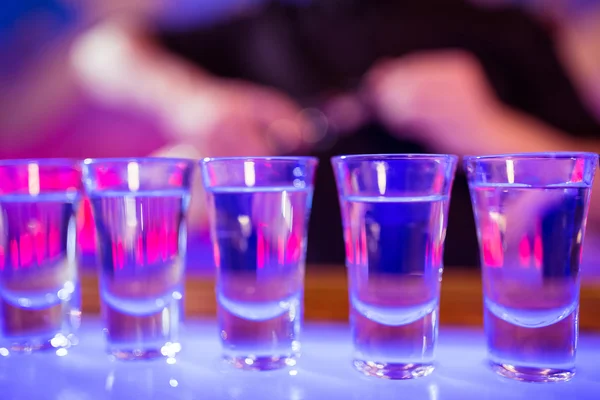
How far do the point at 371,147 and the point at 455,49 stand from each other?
0.30m

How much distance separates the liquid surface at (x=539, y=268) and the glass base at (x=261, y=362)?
18 centimetres

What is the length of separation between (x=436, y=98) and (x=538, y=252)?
1003 mm

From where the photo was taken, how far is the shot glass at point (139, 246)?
51 centimetres

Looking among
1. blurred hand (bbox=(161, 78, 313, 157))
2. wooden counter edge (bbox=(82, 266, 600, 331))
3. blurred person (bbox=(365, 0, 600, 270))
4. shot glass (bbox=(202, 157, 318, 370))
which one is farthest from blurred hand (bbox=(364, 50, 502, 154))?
shot glass (bbox=(202, 157, 318, 370))

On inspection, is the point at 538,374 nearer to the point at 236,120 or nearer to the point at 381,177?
the point at 381,177

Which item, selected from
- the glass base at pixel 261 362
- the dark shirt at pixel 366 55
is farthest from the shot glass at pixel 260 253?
the dark shirt at pixel 366 55

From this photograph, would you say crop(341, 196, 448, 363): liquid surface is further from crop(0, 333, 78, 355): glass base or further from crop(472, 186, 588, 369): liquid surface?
crop(0, 333, 78, 355): glass base

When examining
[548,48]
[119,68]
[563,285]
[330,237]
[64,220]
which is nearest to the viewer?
[563,285]

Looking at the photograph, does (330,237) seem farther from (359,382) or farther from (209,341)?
(359,382)

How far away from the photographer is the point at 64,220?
566mm

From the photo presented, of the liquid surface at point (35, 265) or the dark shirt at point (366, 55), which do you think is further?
the dark shirt at point (366, 55)

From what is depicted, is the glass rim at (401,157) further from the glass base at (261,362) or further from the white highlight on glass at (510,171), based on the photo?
the glass base at (261,362)

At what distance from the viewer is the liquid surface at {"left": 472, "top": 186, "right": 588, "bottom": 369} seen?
A: 1.44 ft

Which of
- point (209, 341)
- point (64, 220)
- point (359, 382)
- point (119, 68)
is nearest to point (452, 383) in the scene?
point (359, 382)
